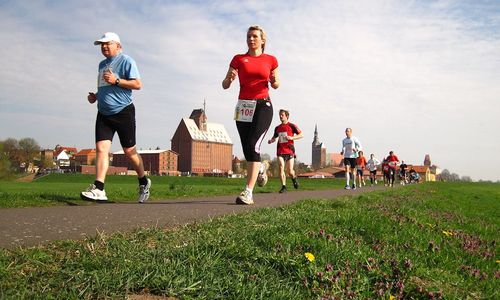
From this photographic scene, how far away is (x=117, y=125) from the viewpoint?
7234 millimetres

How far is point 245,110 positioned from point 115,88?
2016mm

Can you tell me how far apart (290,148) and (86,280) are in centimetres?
1160

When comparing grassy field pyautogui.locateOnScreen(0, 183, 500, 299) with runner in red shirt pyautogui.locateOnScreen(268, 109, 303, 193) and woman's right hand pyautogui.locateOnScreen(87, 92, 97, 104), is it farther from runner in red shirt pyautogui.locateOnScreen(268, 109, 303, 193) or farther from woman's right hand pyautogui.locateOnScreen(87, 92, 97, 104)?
runner in red shirt pyautogui.locateOnScreen(268, 109, 303, 193)

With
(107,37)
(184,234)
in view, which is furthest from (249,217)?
(107,37)

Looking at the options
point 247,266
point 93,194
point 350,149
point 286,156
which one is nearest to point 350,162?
point 350,149

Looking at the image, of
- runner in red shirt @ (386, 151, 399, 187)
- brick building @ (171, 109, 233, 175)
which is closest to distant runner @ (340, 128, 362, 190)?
runner in red shirt @ (386, 151, 399, 187)

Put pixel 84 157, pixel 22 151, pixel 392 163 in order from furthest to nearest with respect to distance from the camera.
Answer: pixel 84 157 → pixel 22 151 → pixel 392 163

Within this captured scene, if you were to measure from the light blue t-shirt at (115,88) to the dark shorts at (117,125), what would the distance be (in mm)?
79

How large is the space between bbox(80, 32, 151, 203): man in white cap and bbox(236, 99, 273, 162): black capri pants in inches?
→ 69.6

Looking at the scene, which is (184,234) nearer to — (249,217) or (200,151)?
(249,217)

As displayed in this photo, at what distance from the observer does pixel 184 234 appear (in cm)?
344

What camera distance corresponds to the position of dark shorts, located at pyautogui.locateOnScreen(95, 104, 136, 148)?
7184 millimetres

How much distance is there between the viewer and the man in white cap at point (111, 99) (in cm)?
705

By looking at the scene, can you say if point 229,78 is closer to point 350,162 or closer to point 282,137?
point 282,137
